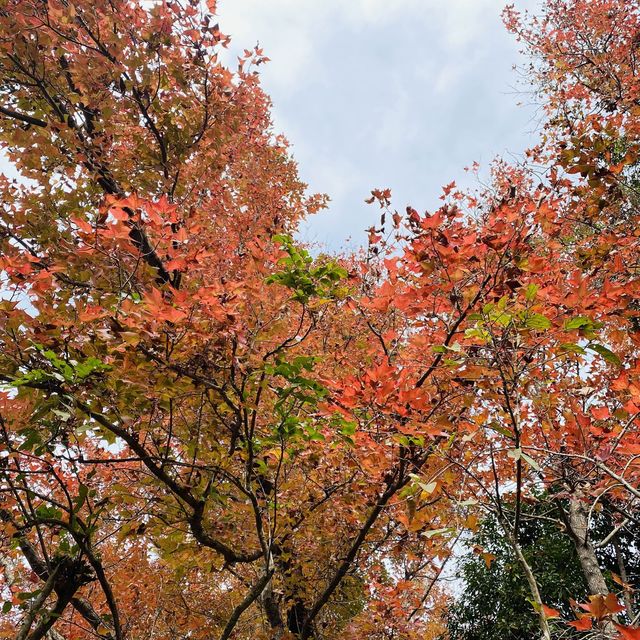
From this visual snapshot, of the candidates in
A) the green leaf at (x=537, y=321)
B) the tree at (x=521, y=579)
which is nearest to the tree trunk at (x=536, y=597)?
the green leaf at (x=537, y=321)

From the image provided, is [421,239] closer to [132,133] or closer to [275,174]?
[132,133]

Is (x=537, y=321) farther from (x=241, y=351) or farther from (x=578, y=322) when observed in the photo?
(x=241, y=351)

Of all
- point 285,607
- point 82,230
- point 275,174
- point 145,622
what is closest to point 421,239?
point 82,230

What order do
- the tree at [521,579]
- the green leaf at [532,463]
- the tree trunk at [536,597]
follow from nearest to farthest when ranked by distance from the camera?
the green leaf at [532,463]
the tree trunk at [536,597]
the tree at [521,579]

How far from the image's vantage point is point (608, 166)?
3521 millimetres

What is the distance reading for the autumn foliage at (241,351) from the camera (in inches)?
110

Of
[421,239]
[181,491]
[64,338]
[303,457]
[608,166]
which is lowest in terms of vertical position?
[181,491]

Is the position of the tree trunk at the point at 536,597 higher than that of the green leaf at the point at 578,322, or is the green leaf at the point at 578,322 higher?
the green leaf at the point at 578,322

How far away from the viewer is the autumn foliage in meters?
2.80

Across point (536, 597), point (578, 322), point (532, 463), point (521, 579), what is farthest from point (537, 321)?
point (521, 579)

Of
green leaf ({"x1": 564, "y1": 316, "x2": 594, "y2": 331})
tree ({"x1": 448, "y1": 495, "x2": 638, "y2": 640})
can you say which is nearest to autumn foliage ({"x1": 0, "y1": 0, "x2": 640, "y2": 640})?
green leaf ({"x1": 564, "y1": 316, "x2": 594, "y2": 331})

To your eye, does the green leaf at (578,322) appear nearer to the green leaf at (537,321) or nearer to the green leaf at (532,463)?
the green leaf at (537,321)

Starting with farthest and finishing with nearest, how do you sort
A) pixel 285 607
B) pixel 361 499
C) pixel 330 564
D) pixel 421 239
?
pixel 285 607, pixel 330 564, pixel 361 499, pixel 421 239

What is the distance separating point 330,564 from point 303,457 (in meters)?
2.02
